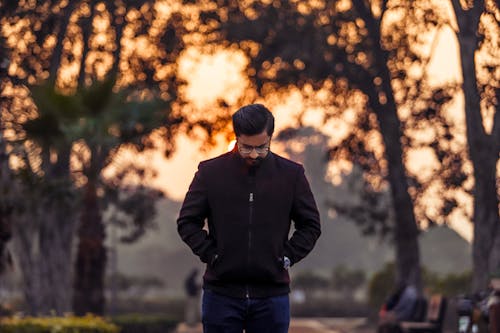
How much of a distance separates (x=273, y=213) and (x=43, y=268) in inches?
1059

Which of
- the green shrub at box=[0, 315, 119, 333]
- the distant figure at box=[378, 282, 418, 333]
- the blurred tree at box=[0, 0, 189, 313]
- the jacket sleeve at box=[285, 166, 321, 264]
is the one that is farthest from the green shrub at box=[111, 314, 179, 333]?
the jacket sleeve at box=[285, 166, 321, 264]

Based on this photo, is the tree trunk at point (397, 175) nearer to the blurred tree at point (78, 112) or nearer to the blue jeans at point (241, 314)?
the blurred tree at point (78, 112)

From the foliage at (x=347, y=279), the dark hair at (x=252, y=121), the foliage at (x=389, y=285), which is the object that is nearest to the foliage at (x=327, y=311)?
the foliage at (x=389, y=285)

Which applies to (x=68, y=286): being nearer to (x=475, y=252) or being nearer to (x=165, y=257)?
(x=475, y=252)

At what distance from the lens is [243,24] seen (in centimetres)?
→ 3406

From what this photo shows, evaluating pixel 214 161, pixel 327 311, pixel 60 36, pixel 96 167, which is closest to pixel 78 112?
pixel 96 167

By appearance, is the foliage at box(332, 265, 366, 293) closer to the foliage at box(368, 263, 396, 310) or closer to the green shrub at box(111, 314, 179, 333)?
the foliage at box(368, 263, 396, 310)

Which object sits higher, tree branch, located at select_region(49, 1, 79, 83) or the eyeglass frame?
tree branch, located at select_region(49, 1, 79, 83)

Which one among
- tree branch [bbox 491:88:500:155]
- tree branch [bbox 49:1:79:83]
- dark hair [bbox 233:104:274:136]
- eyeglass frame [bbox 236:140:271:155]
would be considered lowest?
eyeglass frame [bbox 236:140:271:155]

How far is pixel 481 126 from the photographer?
73.4 ft

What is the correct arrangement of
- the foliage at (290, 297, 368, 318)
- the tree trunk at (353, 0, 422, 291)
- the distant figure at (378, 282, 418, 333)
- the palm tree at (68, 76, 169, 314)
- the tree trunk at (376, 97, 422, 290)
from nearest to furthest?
the distant figure at (378, 282, 418, 333) < the palm tree at (68, 76, 169, 314) < the tree trunk at (353, 0, 422, 291) < the tree trunk at (376, 97, 422, 290) < the foliage at (290, 297, 368, 318)

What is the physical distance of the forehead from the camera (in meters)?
6.67

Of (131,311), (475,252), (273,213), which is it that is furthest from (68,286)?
(131,311)

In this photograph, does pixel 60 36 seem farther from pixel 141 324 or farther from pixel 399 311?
pixel 399 311
